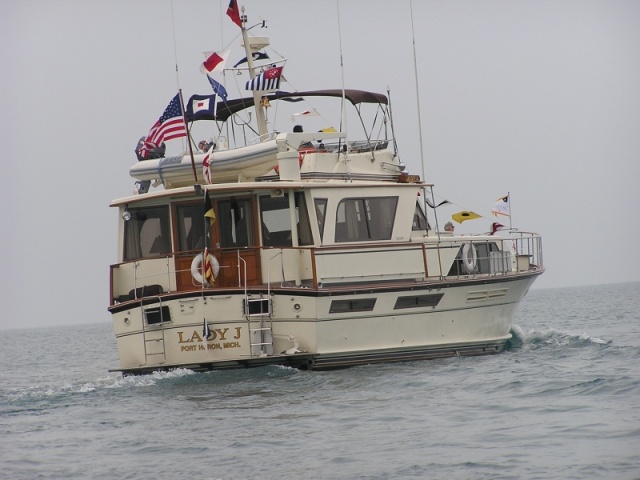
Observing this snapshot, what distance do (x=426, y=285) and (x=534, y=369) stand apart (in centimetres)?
239

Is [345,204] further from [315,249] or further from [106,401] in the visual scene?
[106,401]

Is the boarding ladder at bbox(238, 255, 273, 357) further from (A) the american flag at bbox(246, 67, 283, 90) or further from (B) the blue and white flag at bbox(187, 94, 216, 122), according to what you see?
(A) the american flag at bbox(246, 67, 283, 90)

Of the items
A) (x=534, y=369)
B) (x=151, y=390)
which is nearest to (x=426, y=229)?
(x=534, y=369)

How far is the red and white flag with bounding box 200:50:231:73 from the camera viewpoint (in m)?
20.2

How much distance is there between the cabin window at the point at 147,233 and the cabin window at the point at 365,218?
302cm

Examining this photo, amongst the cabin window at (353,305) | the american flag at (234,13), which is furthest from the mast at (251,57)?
the cabin window at (353,305)

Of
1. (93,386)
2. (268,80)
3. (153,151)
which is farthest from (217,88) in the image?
(93,386)

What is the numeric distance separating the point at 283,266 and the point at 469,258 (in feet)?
12.5

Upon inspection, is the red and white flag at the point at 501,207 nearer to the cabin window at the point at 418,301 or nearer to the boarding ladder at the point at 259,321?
the cabin window at the point at 418,301

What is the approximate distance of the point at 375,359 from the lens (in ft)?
62.7

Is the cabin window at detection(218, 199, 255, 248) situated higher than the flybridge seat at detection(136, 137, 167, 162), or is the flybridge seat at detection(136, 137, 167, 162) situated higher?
the flybridge seat at detection(136, 137, 167, 162)

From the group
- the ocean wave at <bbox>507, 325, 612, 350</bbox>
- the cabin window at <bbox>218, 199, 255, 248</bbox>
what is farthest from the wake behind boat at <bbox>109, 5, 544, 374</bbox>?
the ocean wave at <bbox>507, 325, 612, 350</bbox>

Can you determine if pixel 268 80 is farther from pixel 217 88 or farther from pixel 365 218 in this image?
pixel 365 218

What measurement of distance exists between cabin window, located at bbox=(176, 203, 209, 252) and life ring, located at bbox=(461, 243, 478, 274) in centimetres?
476
